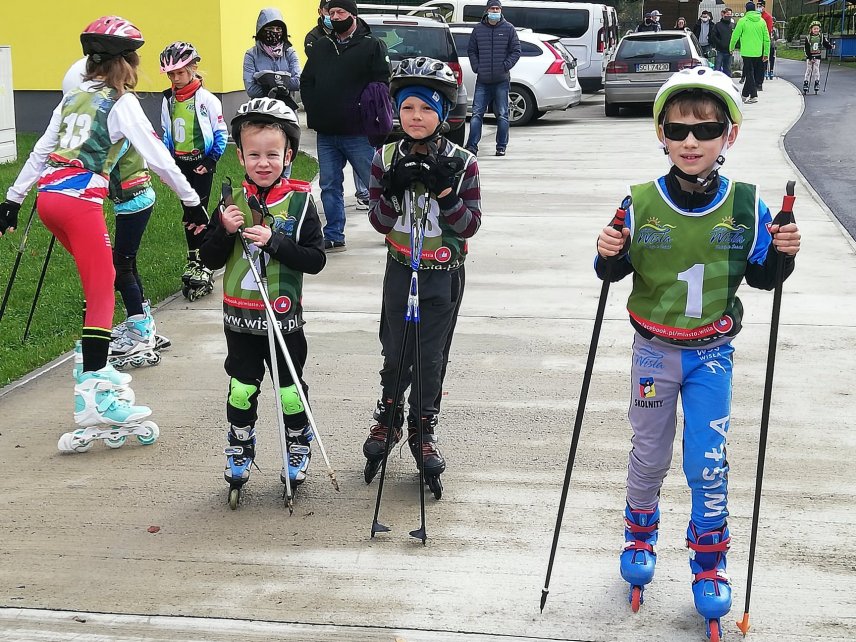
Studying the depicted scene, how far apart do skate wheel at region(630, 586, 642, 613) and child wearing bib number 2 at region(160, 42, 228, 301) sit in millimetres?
4946

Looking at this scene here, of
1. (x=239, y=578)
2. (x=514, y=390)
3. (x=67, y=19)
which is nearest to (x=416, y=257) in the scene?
(x=239, y=578)

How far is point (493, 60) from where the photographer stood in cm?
1622

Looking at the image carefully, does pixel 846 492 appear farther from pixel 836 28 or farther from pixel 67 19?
pixel 836 28

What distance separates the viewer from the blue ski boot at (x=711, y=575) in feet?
12.0

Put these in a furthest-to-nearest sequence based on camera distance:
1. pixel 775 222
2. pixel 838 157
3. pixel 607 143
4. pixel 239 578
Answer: pixel 607 143 → pixel 838 157 → pixel 239 578 → pixel 775 222

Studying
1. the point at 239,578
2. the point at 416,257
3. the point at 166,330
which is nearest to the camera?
the point at 239,578

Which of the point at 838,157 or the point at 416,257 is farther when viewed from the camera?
the point at 838,157

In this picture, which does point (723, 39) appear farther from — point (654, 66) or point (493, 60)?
point (493, 60)

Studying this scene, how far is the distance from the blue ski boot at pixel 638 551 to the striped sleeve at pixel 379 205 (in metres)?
1.55

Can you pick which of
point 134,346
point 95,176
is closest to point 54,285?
point 134,346

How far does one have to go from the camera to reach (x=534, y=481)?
5027 mm

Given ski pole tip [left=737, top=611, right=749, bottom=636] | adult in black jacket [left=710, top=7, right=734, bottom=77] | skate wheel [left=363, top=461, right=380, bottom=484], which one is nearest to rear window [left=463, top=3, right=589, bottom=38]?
adult in black jacket [left=710, top=7, right=734, bottom=77]

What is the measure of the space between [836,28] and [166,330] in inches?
2030

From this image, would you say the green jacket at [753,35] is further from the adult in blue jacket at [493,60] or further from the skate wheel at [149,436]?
the skate wheel at [149,436]
